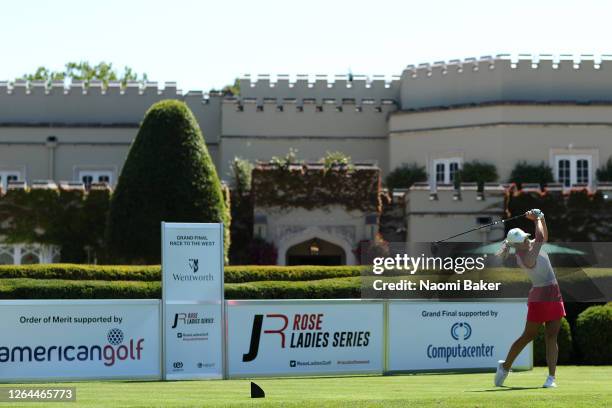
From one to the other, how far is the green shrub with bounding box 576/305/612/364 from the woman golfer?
A: 311 inches

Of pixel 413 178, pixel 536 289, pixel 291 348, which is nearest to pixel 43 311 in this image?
pixel 291 348

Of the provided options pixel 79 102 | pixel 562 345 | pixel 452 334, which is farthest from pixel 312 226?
pixel 452 334

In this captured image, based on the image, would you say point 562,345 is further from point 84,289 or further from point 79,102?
point 79,102

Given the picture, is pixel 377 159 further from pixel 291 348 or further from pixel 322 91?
pixel 291 348

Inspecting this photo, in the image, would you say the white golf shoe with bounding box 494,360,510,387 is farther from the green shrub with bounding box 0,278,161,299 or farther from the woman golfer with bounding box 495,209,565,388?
the green shrub with bounding box 0,278,161,299

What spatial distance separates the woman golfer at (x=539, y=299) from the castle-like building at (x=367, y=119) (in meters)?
25.9

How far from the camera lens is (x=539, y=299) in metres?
14.2

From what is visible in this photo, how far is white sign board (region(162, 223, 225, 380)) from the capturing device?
17109 millimetres

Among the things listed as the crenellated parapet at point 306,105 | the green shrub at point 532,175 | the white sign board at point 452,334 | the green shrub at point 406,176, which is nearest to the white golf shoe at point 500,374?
the white sign board at point 452,334

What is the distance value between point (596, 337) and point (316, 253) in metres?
17.0

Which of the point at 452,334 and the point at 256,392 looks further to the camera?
the point at 452,334

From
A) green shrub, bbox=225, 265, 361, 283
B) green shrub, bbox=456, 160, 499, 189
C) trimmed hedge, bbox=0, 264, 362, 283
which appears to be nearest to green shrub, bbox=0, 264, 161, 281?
trimmed hedge, bbox=0, 264, 362, 283

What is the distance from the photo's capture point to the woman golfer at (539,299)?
556 inches

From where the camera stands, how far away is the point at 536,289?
564 inches
